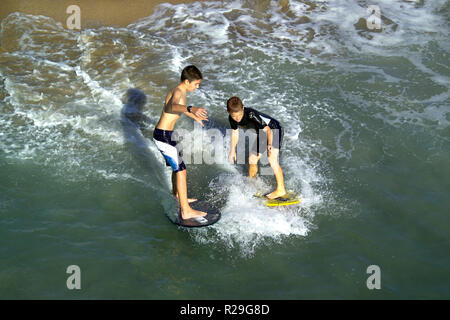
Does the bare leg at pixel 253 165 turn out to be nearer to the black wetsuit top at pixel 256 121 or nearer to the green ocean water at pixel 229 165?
the green ocean water at pixel 229 165

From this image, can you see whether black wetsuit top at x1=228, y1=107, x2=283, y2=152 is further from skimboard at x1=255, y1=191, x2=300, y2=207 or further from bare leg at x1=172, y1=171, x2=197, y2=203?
bare leg at x1=172, y1=171, x2=197, y2=203

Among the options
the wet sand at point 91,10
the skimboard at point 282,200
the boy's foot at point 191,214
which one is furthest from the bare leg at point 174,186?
the wet sand at point 91,10

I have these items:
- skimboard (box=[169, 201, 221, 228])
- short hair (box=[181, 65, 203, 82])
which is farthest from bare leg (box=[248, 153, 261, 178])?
short hair (box=[181, 65, 203, 82])

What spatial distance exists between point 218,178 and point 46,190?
8.43 feet

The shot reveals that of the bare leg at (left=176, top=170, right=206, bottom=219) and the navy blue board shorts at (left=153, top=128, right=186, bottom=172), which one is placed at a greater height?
the navy blue board shorts at (left=153, top=128, right=186, bottom=172)

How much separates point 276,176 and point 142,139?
2835mm

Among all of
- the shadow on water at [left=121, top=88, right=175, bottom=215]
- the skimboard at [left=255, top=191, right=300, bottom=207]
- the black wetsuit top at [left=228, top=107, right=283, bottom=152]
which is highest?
the black wetsuit top at [left=228, top=107, right=283, bottom=152]

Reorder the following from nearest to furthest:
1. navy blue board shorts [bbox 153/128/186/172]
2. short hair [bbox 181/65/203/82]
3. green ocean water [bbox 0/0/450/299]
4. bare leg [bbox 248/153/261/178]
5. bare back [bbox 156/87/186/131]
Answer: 1. green ocean water [bbox 0/0/450/299]
2. short hair [bbox 181/65/203/82]
3. bare back [bbox 156/87/186/131]
4. navy blue board shorts [bbox 153/128/186/172]
5. bare leg [bbox 248/153/261/178]

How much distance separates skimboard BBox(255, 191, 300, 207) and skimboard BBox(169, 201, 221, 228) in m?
0.72

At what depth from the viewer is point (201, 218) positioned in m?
5.84

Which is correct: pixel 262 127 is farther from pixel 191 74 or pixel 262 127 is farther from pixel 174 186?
pixel 174 186

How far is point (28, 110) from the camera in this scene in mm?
8414

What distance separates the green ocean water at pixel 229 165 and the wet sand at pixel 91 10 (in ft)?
1.52

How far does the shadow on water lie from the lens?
6.68 m
